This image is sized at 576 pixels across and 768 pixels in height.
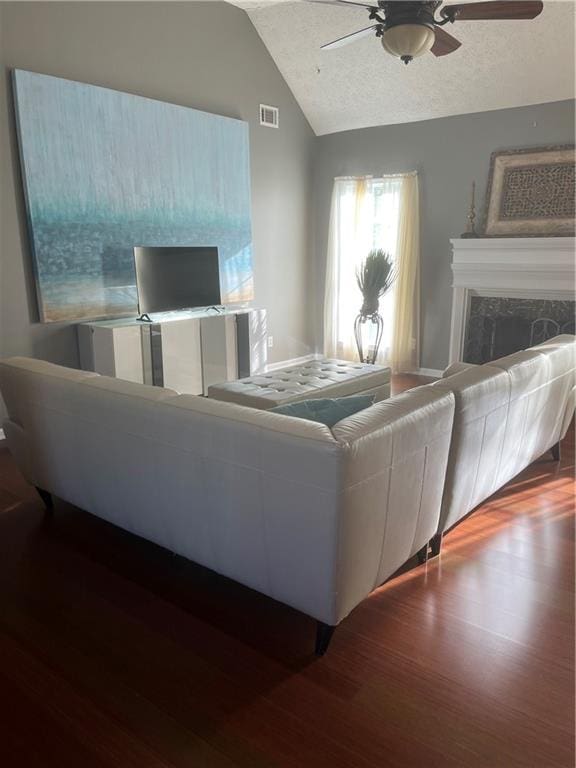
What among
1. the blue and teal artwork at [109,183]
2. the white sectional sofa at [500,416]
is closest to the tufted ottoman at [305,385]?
the white sectional sofa at [500,416]

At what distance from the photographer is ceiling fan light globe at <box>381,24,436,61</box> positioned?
267 centimetres

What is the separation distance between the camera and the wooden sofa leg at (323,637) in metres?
1.86

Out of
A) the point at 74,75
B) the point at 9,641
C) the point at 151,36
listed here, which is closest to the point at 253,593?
the point at 9,641

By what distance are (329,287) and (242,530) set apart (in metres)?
4.87

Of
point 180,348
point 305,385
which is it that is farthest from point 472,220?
point 180,348

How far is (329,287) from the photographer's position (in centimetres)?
646

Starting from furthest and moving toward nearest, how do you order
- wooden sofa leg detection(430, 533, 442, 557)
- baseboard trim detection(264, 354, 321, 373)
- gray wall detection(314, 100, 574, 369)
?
baseboard trim detection(264, 354, 321, 373), gray wall detection(314, 100, 574, 369), wooden sofa leg detection(430, 533, 442, 557)

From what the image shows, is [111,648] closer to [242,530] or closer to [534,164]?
[242,530]

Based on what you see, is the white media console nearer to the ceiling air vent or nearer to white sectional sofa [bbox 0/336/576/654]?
white sectional sofa [bbox 0/336/576/654]

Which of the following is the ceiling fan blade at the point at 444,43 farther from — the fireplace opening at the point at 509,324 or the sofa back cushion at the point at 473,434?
the fireplace opening at the point at 509,324

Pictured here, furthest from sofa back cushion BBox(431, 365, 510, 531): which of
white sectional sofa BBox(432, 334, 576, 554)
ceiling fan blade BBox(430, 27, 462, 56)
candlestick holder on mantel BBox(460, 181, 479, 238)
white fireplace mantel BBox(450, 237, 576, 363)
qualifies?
candlestick holder on mantel BBox(460, 181, 479, 238)

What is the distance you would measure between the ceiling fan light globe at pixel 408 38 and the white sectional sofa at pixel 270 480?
70.0 inches

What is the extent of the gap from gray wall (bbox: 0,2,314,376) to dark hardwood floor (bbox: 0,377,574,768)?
2.12 m

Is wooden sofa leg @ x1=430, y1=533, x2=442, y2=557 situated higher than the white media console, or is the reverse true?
the white media console
